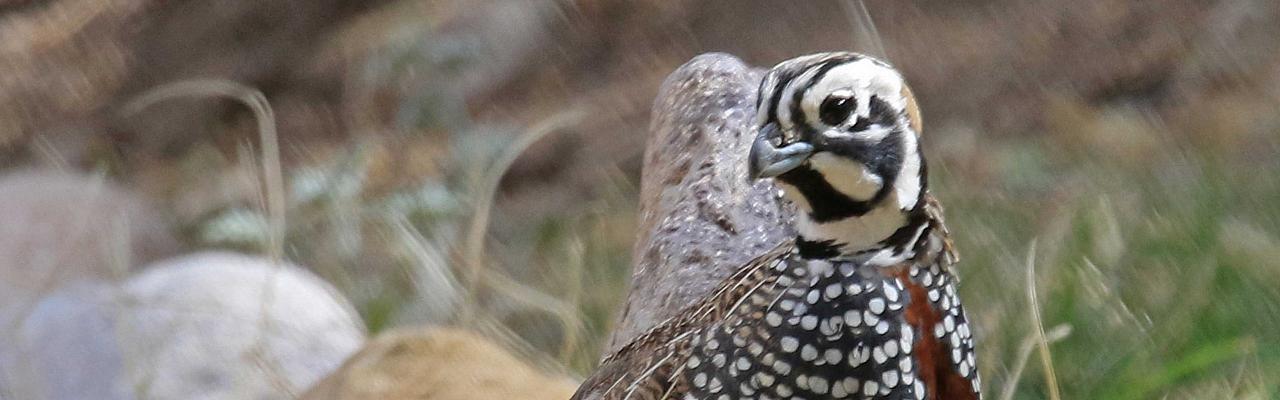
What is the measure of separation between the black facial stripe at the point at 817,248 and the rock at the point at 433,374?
50 centimetres

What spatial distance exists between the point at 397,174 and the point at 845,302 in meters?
1.74

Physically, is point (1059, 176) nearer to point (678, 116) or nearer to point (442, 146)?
point (442, 146)

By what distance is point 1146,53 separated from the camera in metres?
2.34

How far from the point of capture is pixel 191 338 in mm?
1730

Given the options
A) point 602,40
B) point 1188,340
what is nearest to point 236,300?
point 602,40

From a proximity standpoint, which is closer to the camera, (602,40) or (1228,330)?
(1228,330)

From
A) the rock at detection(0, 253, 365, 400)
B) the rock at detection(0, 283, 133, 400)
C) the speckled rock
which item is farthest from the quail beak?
the rock at detection(0, 283, 133, 400)

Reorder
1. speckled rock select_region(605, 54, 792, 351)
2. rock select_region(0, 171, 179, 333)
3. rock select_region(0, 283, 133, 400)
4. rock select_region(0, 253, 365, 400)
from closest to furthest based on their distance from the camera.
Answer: speckled rock select_region(605, 54, 792, 351) → rock select_region(0, 253, 365, 400) → rock select_region(0, 283, 133, 400) → rock select_region(0, 171, 179, 333)

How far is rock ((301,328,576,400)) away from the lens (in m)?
1.29

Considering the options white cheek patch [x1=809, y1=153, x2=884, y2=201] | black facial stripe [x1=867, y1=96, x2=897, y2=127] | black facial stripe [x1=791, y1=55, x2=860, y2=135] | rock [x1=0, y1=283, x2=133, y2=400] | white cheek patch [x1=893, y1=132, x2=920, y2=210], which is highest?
black facial stripe [x1=791, y1=55, x2=860, y2=135]

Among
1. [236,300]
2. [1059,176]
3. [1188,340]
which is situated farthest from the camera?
[1059,176]

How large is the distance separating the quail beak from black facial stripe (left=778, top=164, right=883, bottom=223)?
0.6 inches

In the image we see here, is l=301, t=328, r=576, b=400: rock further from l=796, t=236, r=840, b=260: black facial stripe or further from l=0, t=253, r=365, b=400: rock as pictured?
l=796, t=236, r=840, b=260: black facial stripe

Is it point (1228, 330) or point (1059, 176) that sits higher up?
point (1228, 330)
